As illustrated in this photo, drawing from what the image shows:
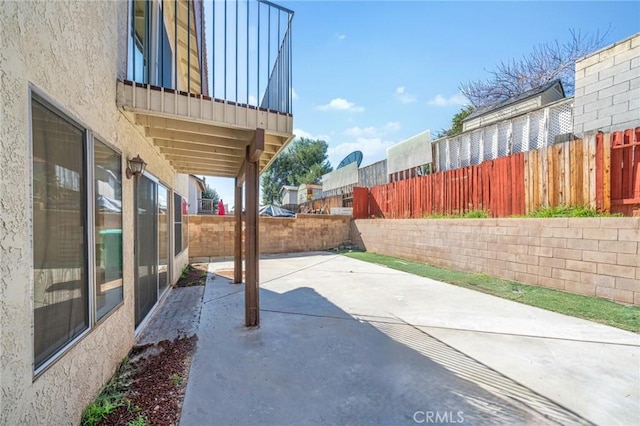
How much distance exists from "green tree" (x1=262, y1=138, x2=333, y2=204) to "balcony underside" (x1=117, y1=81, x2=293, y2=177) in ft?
95.5

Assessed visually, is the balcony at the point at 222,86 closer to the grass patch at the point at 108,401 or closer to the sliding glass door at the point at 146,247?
the sliding glass door at the point at 146,247

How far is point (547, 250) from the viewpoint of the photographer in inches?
236

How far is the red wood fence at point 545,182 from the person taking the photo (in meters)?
5.13

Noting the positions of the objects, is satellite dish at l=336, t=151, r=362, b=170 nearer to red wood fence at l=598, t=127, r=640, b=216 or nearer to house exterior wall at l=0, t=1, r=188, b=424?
red wood fence at l=598, t=127, r=640, b=216

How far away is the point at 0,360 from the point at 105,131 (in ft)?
6.54

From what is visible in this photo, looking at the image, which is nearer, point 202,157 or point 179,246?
point 202,157

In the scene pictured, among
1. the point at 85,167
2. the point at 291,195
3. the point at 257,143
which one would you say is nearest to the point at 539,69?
the point at 257,143

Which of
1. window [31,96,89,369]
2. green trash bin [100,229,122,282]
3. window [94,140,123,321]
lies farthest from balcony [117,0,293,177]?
green trash bin [100,229,122,282]

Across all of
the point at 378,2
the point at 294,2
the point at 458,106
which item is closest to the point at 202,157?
the point at 294,2

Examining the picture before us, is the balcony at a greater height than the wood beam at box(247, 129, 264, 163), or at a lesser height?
greater

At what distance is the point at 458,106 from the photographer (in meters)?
19.2

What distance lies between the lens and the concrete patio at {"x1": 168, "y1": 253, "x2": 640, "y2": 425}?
2273mm

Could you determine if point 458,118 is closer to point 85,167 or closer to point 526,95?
point 526,95

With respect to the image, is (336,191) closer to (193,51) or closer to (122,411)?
(193,51)
